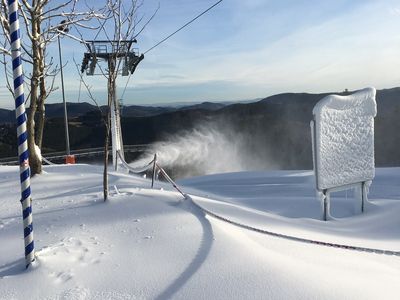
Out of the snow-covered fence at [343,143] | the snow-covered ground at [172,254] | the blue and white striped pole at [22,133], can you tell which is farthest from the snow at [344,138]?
the blue and white striped pole at [22,133]

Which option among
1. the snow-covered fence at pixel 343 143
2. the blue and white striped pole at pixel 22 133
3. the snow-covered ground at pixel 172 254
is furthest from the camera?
the snow-covered fence at pixel 343 143

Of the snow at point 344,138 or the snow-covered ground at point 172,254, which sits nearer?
the snow-covered ground at point 172,254

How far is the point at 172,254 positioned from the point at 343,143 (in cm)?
529

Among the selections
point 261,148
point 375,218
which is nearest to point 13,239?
point 375,218

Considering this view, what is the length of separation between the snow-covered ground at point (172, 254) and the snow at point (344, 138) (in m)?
1.18

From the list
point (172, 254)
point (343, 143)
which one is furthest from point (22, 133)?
point (343, 143)

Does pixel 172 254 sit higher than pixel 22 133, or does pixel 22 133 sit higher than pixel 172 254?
pixel 22 133

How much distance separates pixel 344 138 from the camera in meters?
8.39

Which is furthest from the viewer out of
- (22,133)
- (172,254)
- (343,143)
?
(343,143)

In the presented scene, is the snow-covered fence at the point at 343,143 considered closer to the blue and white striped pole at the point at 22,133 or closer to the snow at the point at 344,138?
the snow at the point at 344,138

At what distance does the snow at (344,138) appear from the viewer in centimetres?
795

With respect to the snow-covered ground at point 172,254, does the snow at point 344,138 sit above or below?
above

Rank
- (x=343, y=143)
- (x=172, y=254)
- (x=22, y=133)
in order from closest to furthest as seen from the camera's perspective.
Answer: (x=22, y=133) → (x=172, y=254) → (x=343, y=143)

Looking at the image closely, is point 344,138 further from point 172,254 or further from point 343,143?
point 172,254
